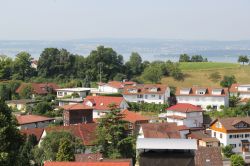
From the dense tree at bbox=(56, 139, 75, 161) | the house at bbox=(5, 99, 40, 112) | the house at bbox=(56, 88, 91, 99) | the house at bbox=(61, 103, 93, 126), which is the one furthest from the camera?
the house at bbox=(56, 88, 91, 99)

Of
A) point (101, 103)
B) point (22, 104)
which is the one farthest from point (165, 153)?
point (22, 104)

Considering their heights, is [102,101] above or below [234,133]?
above

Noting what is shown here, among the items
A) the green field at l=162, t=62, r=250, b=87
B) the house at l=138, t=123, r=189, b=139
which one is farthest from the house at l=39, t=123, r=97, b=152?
the green field at l=162, t=62, r=250, b=87

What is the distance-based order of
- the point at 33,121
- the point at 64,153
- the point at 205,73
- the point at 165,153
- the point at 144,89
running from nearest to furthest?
1. the point at 165,153
2. the point at 64,153
3. the point at 33,121
4. the point at 144,89
5. the point at 205,73

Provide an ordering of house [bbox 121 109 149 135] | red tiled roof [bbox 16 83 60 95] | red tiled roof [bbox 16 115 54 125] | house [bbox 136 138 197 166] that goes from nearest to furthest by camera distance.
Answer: house [bbox 136 138 197 166] < house [bbox 121 109 149 135] < red tiled roof [bbox 16 115 54 125] < red tiled roof [bbox 16 83 60 95]

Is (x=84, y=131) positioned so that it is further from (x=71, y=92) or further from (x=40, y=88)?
(x=40, y=88)

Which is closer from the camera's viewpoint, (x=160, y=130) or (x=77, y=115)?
(x=160, y=130)

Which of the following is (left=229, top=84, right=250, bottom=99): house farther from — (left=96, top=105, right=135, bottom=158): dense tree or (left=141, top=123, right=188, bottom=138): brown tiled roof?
(left=96, top=105, right=135, bottom=158): dense tree
